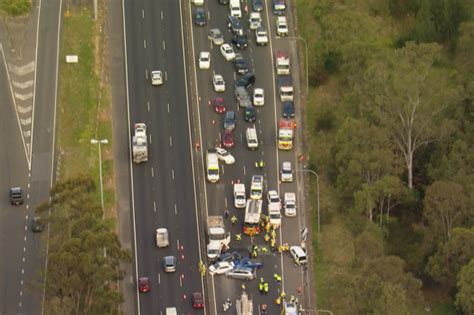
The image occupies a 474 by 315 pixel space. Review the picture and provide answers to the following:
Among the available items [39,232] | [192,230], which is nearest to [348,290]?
[192,230]

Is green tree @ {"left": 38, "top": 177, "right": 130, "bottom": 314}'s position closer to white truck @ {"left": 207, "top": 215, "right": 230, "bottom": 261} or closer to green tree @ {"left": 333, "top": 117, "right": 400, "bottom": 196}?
white truck @ {"left": 207, "top": 215, "right": 230, "bottom": 261}

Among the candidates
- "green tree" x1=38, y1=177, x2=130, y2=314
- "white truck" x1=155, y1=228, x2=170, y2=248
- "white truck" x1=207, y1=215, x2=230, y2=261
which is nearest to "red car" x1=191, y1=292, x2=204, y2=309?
"white truck" x1=207, y1=215, x2=230, y2=261

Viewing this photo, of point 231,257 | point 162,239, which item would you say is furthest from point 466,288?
point 162,239

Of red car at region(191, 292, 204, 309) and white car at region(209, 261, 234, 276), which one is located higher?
white car at region(209, 261, 234, 276)

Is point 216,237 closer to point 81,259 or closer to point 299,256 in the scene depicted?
point 299,256

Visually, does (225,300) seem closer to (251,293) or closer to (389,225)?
(251,293)

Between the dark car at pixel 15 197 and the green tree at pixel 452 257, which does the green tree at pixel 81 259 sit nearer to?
the dark car at pixel 15 197

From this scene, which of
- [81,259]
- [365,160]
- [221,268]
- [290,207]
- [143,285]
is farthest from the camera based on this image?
[290,207]
